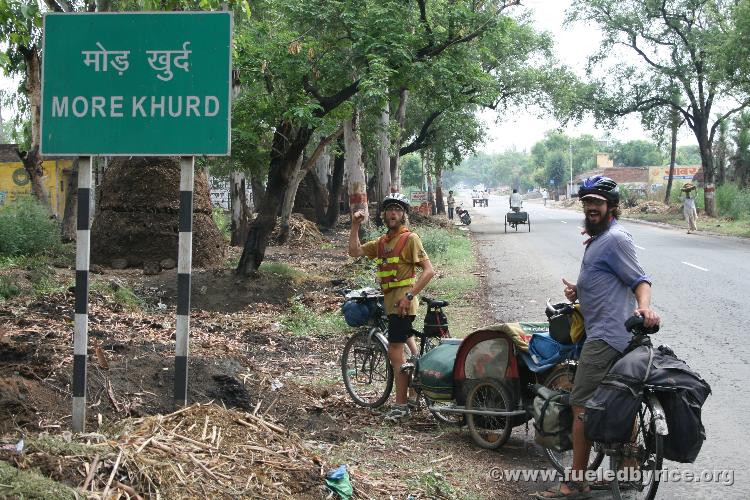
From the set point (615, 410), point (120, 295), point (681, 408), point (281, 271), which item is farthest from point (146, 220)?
point (681, 408)

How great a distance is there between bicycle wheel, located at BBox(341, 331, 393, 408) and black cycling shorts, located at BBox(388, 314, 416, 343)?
9.9 inches

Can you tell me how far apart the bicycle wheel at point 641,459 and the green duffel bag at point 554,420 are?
0.43 metres

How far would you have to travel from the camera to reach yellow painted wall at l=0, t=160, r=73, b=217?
3312 cm

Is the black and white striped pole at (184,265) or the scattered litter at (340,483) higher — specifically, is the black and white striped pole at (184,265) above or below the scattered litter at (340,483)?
above

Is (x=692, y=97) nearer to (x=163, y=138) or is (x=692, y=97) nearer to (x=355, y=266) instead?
(x=355, y=266)

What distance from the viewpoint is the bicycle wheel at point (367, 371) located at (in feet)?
23.8

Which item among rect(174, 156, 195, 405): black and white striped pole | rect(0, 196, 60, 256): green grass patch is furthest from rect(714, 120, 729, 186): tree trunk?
rect(174, 156, 195, 405): black and white striped pole

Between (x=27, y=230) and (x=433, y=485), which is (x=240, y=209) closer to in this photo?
(x=27, y=230)

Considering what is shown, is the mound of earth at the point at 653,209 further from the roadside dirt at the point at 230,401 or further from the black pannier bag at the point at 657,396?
the black pannier bag at the point at 657,396

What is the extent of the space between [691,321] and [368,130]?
1432 centimetres

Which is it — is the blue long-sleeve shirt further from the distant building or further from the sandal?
the distant building

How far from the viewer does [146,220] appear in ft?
53.0

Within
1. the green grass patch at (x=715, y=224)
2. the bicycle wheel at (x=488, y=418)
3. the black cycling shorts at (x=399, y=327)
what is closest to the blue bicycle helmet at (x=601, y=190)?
the bicycle wheel at (x=488, y=418)

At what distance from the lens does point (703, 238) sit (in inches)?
1141
